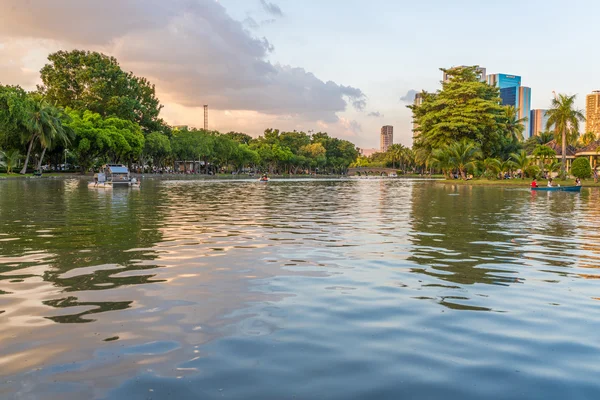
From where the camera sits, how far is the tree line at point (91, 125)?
7262 centimetres

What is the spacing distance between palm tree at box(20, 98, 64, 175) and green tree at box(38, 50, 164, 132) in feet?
85.6

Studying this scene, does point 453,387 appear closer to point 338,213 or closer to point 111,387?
point 111,387

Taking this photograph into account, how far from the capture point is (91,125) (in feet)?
274

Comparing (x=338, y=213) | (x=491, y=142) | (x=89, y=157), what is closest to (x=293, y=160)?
(x=89, y=157)

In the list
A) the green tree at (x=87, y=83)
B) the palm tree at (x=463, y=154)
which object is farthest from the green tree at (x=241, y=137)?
the palm tree at (x=463, y=154)

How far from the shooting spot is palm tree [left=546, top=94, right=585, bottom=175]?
221 feet

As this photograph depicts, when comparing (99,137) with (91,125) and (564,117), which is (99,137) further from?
(564,117)

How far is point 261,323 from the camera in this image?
6.63 metres

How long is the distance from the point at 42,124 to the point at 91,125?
11.3 m

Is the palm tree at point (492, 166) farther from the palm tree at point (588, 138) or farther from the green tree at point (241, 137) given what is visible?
the green tree at point (241, 137)

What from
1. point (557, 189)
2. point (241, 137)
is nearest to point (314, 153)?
point (241, 137)

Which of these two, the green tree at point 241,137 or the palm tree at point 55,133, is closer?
the palm tree at point 55,133

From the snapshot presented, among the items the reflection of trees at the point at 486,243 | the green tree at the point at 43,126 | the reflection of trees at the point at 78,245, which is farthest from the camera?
the green tree at the point at 43,126

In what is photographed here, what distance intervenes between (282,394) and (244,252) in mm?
7797
